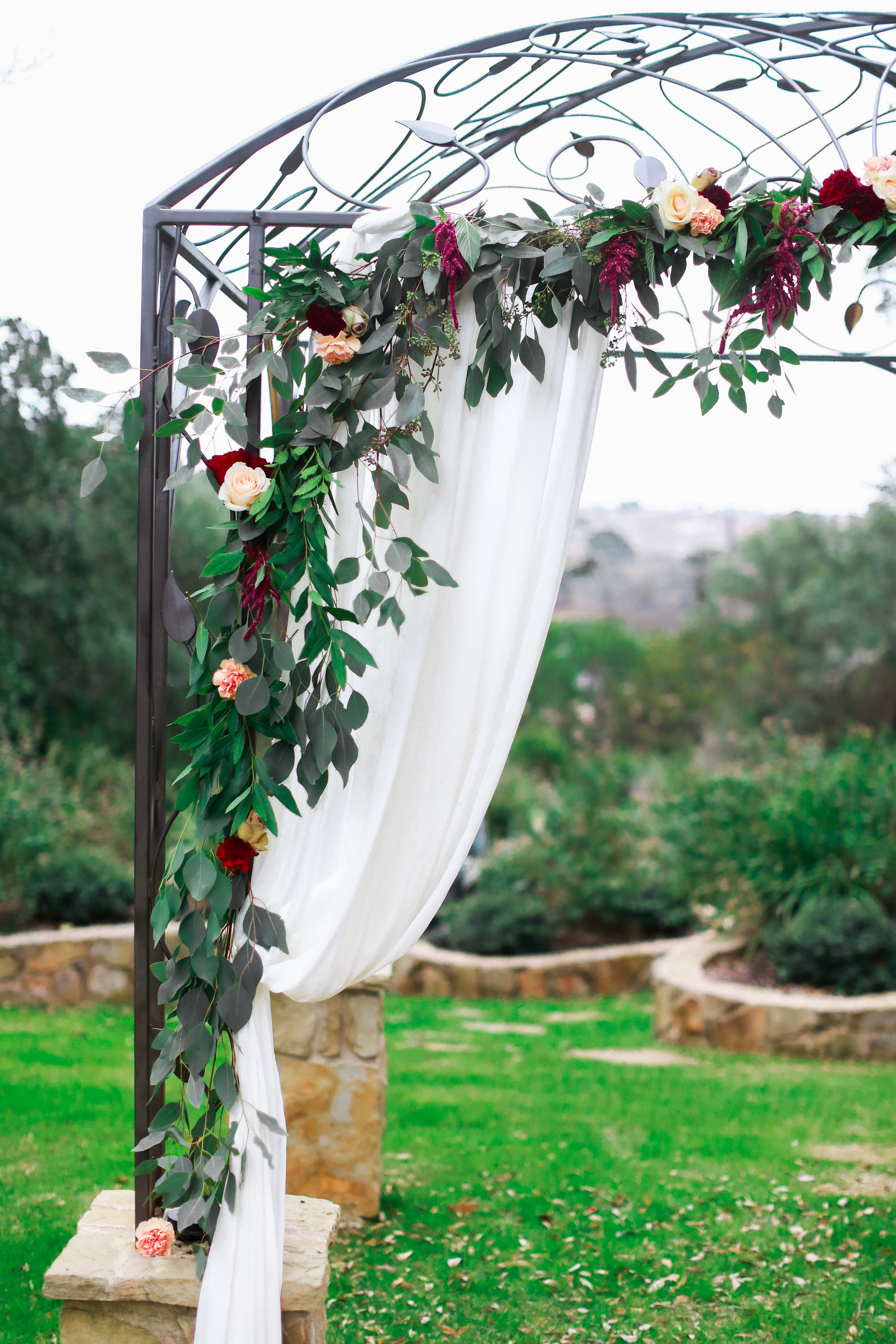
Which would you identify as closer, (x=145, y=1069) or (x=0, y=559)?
(x=145, y=1069)

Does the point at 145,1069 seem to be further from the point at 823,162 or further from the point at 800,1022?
the point at 800,1022

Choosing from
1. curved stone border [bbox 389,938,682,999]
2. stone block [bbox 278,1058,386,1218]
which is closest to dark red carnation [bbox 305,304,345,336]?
stone block [bbox 278,1058,386,1218]

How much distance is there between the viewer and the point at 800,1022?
14.6 ft

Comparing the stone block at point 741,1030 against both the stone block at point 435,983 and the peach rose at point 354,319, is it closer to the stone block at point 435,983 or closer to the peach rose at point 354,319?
A: the stone block at point 435,983

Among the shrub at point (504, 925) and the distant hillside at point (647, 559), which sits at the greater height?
the distant hillside at point (647, 559)

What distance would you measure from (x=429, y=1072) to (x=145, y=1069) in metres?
2.58

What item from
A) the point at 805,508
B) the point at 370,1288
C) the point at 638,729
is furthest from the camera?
the point at 638,729

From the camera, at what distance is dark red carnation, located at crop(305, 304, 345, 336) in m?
1.70

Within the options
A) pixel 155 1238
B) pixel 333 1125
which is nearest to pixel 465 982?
pixel 333 1125

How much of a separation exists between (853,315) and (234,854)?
1.50 meters

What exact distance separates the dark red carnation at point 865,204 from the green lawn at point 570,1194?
2357mm

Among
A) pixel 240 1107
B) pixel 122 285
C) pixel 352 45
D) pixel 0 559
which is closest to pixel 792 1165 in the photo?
pixel 240 1107

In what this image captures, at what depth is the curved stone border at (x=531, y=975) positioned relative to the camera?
5.93 meters

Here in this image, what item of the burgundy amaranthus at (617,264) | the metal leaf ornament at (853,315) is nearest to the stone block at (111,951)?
the burgundy amaranthus at (617,264)
